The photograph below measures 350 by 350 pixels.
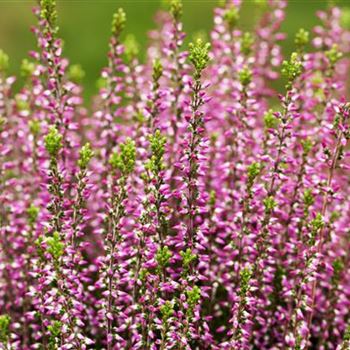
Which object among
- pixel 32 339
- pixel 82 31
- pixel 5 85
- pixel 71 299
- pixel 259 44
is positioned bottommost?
pixel 32 339

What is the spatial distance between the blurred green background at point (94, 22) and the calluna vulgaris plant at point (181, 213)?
771 centimetres

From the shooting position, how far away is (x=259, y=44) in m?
7.71

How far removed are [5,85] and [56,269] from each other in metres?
2.81

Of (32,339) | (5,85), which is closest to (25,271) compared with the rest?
(32,339)

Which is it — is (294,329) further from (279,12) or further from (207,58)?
(279,12)

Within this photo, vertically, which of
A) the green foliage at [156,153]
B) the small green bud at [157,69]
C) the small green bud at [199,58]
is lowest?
the green foliage at [156,153]

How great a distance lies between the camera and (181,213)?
15.5ft

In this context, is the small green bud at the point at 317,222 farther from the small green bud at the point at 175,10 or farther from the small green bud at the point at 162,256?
the small green bud at the point at 175,10

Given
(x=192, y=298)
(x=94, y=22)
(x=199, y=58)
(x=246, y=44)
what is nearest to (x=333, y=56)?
(x=246, y=44)

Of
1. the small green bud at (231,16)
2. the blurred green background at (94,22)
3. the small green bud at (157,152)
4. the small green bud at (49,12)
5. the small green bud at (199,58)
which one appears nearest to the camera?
the small green bud at (157,152)

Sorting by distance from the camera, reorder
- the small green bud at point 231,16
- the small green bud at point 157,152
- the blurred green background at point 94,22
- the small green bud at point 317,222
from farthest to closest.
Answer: the blurred green background at point 94,22, the small green bud at point 231,16, the small green bud at point 317,222, the small green bud at point 157,152

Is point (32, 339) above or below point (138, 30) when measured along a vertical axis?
below

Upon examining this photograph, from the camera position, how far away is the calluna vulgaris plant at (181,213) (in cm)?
454

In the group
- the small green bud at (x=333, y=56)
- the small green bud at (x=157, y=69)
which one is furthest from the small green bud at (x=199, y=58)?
the small green bud at (x=333, y=56)
